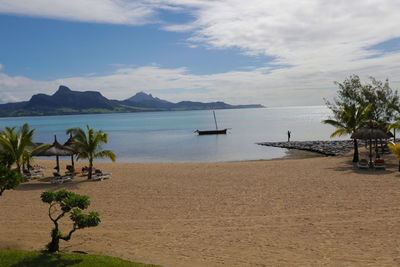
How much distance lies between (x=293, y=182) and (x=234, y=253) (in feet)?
31.1

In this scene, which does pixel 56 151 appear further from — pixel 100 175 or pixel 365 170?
pixel 365 170

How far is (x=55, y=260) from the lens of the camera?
23.4 feet

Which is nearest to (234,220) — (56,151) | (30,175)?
(56,151)

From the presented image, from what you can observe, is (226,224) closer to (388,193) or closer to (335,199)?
(335,199)

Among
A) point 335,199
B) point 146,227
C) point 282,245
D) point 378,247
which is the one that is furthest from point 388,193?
point 146,227

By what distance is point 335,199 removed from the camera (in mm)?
12938

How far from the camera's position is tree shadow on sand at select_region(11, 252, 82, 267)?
692 cm

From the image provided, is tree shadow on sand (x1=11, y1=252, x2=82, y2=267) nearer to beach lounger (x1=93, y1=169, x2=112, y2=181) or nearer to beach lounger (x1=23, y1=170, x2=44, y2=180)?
beach lounger (x1=93, y1=169, x2=112, y2=181)

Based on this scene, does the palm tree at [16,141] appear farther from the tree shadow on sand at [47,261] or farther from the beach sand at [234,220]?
the tree shadow on sand at [47,261]

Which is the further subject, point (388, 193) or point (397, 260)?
point (388, 193)

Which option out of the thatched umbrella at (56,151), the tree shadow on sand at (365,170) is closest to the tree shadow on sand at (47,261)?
the thatched umbrella at (56,151)

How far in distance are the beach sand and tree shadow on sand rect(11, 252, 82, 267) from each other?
3.76 feet

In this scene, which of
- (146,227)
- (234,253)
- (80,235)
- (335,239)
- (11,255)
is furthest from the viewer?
(146,227)

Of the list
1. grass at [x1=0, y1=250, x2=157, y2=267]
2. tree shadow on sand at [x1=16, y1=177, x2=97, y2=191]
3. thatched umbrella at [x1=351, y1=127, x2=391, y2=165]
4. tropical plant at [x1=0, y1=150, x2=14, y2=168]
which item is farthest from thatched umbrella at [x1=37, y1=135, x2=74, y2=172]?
thatched umbrella at [x1=351, y1=127, x2=391, y2=165]
